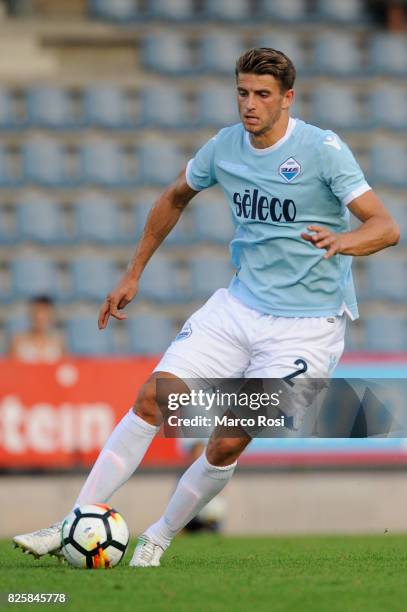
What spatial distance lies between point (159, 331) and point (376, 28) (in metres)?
5.02

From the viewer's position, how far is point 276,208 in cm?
573

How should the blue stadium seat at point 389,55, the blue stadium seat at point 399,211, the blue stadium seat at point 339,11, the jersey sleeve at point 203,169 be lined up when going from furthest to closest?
the blue stadium seat at point 339,11 < the blue stadium seat at point 389,55 < the blue stadium seat at point 399,211 < the jersey sleeve at point 203,169

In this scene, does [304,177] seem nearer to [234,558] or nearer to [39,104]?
[234,558]

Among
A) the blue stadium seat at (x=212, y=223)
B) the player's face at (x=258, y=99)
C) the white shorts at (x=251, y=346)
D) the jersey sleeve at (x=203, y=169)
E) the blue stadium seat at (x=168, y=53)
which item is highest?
the player's face at (x=258, y=99)

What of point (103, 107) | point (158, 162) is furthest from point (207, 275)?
point (103, 107)

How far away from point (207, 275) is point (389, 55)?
3.70 metres

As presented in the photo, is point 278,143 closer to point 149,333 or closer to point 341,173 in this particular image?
Answer: point 341,173

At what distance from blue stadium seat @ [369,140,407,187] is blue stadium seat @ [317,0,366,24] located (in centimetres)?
175

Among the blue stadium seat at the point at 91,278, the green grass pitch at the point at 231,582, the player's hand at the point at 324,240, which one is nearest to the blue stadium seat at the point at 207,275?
the blue stadium seat at the point at 91,278

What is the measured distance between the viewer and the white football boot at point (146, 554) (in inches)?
227

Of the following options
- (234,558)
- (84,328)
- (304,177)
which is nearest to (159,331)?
(84,328)

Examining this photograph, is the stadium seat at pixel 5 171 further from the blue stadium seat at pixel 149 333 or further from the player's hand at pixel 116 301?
the player's hand at pixel 116 301

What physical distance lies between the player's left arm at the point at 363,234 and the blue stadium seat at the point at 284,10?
10.5m

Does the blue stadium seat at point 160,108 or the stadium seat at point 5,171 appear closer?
the stadium seat at point 5,171
